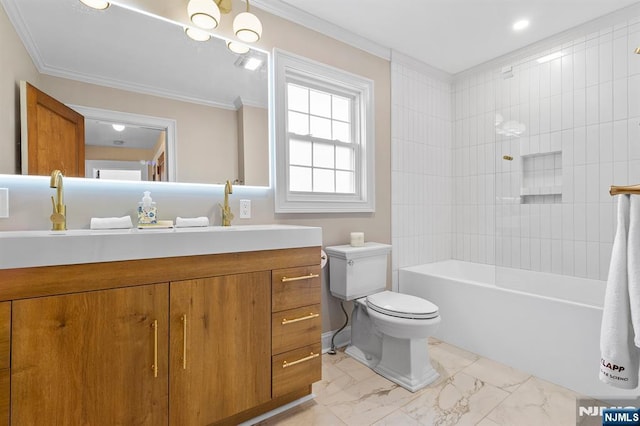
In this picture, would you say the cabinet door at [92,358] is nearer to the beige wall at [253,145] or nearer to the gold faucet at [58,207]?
the gold faucet at [58,207]

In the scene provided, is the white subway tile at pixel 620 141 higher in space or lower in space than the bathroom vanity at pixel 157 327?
higher

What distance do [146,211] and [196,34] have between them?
3.48 feet

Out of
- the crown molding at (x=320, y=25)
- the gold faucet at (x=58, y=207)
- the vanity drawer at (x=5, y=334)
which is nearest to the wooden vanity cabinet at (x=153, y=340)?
the vanity drawer at (x=5, y=334)

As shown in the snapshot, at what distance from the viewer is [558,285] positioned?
7.69 ft

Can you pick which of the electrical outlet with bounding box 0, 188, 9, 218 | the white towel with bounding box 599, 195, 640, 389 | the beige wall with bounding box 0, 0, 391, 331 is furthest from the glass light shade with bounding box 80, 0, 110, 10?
the white towel with bounding box 599, 195, 640, 389

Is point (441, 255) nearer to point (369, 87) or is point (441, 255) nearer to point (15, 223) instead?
point (369, 87)

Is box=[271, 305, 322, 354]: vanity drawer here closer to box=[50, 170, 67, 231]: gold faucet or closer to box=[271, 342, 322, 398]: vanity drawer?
box=[271, 342, 322, 398]: vanity drawer

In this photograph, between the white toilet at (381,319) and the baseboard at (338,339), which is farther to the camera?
the baseboard at (338,339)

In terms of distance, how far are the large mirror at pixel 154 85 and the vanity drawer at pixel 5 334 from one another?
2.54 ft

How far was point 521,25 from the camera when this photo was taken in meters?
2.32

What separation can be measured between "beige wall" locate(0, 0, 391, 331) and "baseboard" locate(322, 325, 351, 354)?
2.6 inches

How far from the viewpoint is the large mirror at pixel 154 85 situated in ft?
4.68

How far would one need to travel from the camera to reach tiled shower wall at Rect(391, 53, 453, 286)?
8.87 feet

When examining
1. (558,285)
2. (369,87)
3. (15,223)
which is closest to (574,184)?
(558,285)
